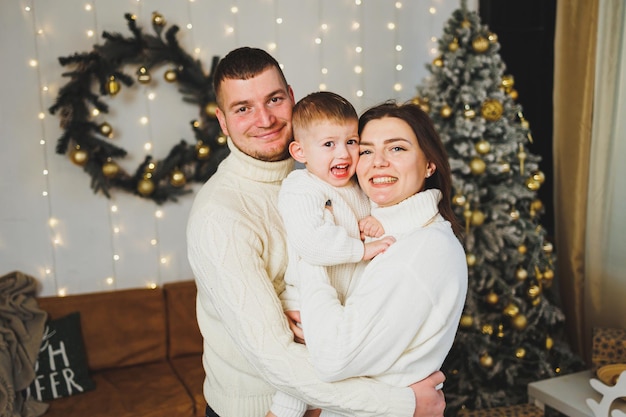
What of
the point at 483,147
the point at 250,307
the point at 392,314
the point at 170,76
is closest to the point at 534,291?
the point at 483,147

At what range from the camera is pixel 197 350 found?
333 centimetres

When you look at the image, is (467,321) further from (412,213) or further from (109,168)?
(109,168)

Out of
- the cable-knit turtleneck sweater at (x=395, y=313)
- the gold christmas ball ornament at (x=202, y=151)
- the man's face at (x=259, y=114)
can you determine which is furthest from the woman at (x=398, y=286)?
the gold christmas ball ornament at (x=202, y=151)

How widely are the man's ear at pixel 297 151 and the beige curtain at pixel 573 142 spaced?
2.34 m

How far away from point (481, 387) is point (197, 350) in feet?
5.51

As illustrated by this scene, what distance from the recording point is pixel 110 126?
323 cm

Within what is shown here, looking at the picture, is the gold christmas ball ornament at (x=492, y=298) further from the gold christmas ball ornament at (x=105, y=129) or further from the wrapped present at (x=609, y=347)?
the gold christmas ball ornament at (x=105, y=129)

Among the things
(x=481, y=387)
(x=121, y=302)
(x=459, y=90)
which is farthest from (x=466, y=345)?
(x=121, y=302)

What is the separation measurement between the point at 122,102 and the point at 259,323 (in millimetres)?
2332

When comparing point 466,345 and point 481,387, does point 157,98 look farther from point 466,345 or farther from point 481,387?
point 481,387

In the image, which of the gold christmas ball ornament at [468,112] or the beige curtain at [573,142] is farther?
the beige curtain at [573,142]

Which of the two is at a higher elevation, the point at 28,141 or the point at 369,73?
the point at 369,73

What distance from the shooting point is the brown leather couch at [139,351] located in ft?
9.01

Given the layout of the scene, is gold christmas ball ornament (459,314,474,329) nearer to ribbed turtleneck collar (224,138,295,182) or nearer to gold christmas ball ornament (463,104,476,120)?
gold christmas ball ornament (463,104,476,120)
